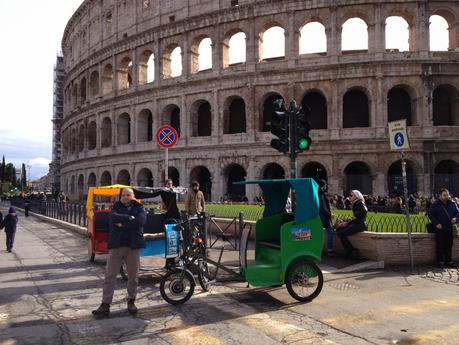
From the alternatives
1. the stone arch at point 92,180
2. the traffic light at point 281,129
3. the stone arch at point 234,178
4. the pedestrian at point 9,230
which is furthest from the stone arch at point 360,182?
the stone arch at point 92,180

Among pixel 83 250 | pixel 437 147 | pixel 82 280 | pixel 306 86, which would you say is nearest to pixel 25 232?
pixel 83 250

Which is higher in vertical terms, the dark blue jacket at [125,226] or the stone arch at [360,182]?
the stone arch at [360,182]

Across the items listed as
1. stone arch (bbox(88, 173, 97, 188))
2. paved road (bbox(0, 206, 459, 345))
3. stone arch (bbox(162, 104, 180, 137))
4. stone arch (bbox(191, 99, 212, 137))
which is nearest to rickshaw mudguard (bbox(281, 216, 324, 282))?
paved road (bbox(0, 206, 459, 345))

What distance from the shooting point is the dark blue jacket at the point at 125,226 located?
6375 mm

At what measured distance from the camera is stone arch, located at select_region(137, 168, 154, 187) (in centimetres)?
3600

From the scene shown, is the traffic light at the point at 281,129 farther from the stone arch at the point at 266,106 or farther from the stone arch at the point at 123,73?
the stone arch at the point at 123,73

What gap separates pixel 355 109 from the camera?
2991cm

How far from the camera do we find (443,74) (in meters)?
27.5

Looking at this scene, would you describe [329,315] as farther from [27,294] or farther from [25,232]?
[25,232]

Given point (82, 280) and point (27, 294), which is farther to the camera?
point (82, 280)

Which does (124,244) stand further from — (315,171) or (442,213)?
(315,171)

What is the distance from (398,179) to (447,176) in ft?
8.93

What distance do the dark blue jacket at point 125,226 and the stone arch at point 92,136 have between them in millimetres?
38163

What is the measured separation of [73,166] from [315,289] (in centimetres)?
4240
